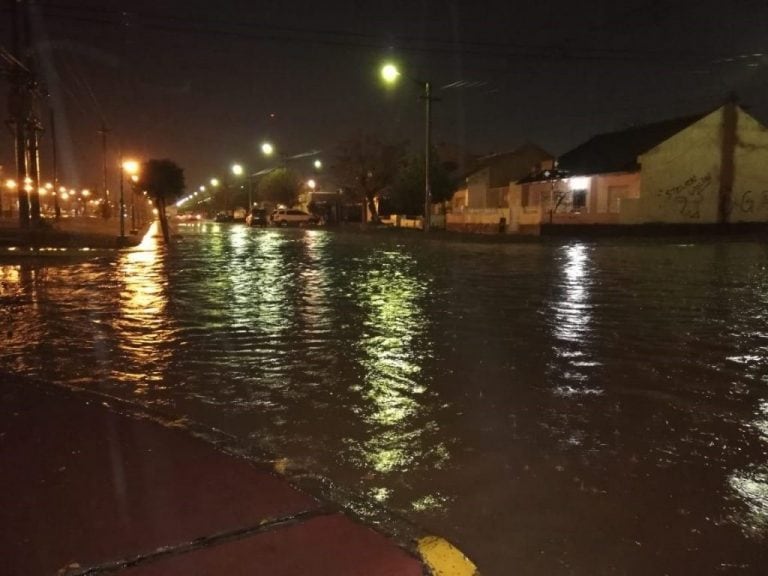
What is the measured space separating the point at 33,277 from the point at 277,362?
1125 centimetres

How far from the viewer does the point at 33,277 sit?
54.0 feet

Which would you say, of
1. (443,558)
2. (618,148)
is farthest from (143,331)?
(618,148)

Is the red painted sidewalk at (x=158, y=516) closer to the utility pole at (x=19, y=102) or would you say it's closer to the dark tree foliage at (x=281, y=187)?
the utility pole at (x=19, y=102)

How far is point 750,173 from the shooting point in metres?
37.8

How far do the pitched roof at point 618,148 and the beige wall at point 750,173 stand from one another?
102 inches

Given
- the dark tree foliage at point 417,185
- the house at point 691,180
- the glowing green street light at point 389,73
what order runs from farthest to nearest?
1. the dark tree foliage at point 417,185
2. the house at point 691,180
3. the glowing green street light at point 389,73

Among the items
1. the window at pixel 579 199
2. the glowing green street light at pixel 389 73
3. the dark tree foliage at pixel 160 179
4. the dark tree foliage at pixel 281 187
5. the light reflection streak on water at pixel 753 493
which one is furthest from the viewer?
the dark tree foliage at pixel 281 187

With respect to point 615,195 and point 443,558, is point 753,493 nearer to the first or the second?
point 443,558

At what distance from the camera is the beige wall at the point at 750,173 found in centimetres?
3750

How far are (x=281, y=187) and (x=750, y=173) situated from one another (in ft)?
227

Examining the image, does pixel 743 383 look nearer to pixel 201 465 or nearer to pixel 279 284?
pixel 201 465

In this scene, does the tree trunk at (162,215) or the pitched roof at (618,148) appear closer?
the tree trunk at (162,215)

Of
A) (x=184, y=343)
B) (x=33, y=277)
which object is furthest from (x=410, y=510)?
(x=33, y=277)

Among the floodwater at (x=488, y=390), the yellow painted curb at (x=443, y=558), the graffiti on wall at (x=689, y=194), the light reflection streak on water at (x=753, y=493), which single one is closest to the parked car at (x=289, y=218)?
the graffiti on wall at (x=689, y=194)
